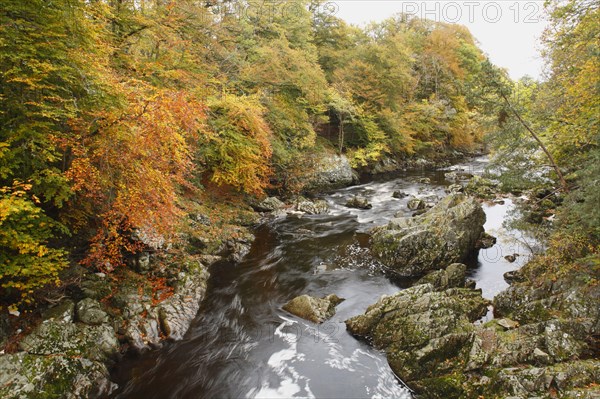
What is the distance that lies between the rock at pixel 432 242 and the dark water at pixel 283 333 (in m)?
0.72

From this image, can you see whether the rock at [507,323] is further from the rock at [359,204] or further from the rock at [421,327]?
the rock at [359,204]

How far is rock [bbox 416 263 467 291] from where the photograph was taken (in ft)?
33.6

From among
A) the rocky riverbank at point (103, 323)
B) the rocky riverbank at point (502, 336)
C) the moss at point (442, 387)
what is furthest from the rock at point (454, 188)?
the moss at point (442, 387)

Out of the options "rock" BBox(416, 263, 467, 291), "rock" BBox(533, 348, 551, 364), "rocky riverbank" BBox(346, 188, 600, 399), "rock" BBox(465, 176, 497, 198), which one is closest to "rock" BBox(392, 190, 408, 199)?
"rock" BBox(465, 176, 497, 198)

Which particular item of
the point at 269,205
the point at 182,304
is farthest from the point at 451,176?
the point at 182,304

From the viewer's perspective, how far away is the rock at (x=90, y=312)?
299 inches

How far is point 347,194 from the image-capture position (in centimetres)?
2378

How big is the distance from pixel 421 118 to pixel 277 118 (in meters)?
17.9

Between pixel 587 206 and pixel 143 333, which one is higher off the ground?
pixel 587 206

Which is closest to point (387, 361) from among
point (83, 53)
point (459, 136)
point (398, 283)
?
point (398, 283)

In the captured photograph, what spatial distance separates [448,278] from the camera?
10383 millimetres

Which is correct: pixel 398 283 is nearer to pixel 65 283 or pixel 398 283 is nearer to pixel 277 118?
pixel 65 283

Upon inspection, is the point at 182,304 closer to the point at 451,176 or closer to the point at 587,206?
the point at 587,206

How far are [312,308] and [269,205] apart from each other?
1016cm
